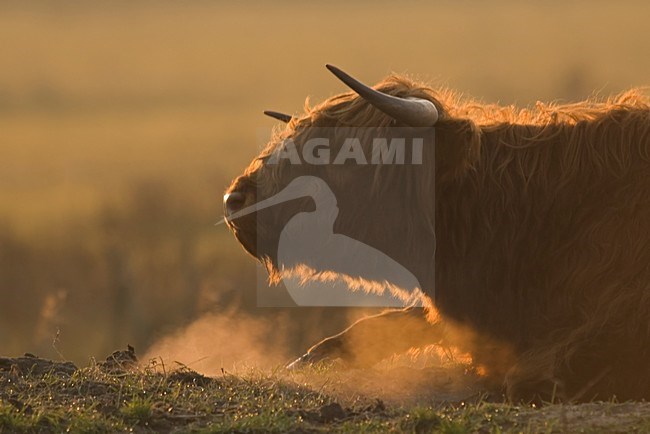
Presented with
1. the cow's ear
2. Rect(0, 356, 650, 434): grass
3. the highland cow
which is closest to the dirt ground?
Rect(0, 356, 650, 434): grass

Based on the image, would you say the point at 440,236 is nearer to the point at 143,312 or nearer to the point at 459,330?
the point at 459,330

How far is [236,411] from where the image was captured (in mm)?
6289

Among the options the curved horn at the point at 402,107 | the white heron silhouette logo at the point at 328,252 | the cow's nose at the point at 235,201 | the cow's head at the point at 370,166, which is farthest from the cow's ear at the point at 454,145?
the cow's nose at the point at 235,201

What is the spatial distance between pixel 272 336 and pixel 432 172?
398 cm

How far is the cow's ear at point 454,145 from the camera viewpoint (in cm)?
734

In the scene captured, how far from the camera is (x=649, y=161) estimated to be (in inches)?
288

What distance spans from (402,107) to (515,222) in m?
0.85

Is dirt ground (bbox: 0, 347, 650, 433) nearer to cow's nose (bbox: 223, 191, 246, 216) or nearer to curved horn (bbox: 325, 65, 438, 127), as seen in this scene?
cow's nose (bbox: 223, 191, 246, 216)

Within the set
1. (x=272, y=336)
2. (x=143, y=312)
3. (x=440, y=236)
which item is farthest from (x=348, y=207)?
(x=143, y=312)

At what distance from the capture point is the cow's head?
7336mm

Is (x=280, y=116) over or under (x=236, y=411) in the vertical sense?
over

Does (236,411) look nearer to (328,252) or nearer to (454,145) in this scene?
(328,252)

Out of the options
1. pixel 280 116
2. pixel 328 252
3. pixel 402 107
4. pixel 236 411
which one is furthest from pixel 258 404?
pixel 280 116

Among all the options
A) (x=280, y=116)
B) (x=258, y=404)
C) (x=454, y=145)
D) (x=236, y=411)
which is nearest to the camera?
(x=236, y=411)
